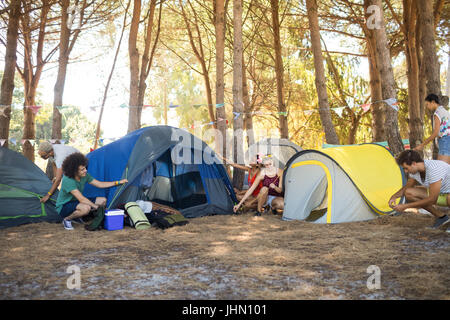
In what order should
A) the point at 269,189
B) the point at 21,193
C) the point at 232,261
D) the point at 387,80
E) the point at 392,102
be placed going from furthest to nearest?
1. the point at 387,80
2. the point at 392,102
3. the point at 269,189
4. the point at 21,193
5. the point at 232,261

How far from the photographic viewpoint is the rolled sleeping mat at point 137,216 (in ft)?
17.5

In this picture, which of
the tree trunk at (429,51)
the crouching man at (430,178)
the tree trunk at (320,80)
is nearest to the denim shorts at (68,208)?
the crouching man at (430,178)

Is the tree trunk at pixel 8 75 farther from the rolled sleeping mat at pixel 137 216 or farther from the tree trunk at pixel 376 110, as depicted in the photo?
the tree trunk at pixel 376 110

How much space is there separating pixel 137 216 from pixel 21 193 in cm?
191

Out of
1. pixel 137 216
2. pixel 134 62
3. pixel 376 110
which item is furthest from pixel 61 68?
pixel 376 110

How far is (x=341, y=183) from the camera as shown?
5.56 m

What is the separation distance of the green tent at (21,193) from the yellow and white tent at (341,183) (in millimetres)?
3622

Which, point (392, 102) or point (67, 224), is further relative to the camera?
point (392, 102)

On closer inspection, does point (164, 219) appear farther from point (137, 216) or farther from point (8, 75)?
point (8, 75)

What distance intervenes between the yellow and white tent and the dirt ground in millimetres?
316

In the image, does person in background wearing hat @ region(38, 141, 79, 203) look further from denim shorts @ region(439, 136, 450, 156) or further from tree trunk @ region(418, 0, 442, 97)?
tree trunk @ region(418, 0, 442, 97)

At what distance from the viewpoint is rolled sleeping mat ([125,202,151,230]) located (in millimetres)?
5344

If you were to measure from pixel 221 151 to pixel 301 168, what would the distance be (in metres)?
2.75
